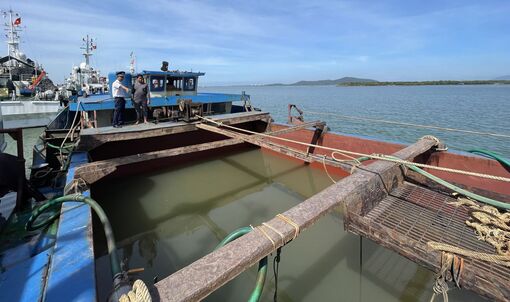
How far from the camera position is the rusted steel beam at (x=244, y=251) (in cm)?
159

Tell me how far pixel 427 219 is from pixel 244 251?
2.46m

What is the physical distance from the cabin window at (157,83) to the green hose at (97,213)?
6466 millimetres

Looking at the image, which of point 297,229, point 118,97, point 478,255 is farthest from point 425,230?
point 118,97

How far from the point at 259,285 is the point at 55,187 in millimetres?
6711

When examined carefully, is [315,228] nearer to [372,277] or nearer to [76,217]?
[372,277]

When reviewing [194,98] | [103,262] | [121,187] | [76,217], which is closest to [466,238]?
[76,217]

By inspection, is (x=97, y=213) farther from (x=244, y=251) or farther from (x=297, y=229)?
(x=297, y=229)

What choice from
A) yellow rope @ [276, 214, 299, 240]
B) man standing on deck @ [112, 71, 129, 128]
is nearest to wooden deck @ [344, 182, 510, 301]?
yellow rope @ [276, 214, 299, 240]

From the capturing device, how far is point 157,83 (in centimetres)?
982

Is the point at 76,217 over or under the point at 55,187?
over

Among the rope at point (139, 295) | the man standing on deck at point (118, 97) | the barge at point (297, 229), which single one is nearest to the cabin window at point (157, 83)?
the man standing on deck at point (118, 97)

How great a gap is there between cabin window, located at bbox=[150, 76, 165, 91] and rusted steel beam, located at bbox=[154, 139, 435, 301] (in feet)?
28.5

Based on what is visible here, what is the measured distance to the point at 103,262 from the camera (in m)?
4.21

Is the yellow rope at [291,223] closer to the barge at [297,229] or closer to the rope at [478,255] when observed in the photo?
the barge at [297,229]
